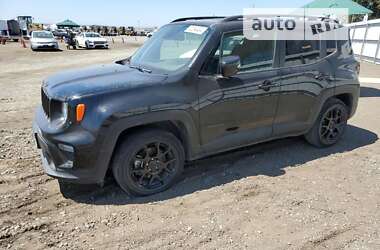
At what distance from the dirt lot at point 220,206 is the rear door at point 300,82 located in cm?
51

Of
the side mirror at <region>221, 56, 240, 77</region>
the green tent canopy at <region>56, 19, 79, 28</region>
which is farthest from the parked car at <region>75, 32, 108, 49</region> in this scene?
the green tent canopy at <region>56, 19, 79, 28</region>

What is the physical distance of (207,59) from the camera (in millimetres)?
4109

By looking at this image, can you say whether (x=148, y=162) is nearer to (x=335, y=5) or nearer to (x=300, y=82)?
(x=300, y=82)

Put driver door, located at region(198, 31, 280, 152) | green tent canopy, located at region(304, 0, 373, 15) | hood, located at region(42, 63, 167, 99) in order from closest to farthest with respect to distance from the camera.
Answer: hood, located at region(42, 63, 167, 99)
driver door, located at region(198, 31, 280, 152)
green tent canopy, located at region(304, 0, 373, 15)

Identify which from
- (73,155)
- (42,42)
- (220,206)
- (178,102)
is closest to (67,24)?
(42,42)

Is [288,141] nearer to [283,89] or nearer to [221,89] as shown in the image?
[283,89]

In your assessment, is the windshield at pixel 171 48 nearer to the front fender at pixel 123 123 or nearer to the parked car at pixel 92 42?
the front fender at pixel 123 123

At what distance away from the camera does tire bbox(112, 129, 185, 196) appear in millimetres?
3781

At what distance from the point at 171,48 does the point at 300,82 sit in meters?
1.73

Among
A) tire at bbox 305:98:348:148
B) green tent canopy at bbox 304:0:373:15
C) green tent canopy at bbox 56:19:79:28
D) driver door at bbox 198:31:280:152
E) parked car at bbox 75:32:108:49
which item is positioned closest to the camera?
driver door at bbox 198:31:280:152

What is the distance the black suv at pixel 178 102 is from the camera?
3.60 meters

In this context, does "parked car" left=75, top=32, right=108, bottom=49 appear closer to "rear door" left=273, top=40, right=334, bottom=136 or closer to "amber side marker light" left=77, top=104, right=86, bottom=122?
"rear door" left=273, top=40, right=334, bottom=136

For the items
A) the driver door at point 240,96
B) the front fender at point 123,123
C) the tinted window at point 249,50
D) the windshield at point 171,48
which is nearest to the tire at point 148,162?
the front fender at point 123,123

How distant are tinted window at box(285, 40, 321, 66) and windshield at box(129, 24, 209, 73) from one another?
1214 millimetres
